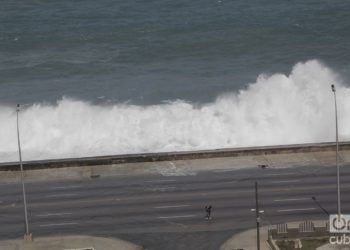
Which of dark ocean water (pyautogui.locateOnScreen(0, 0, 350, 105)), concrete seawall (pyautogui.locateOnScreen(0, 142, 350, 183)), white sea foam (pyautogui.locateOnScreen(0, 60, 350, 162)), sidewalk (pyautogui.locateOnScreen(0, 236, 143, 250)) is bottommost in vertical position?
sidewalk (pyautogui.locateOnScreen(0, 236, 143, 250))

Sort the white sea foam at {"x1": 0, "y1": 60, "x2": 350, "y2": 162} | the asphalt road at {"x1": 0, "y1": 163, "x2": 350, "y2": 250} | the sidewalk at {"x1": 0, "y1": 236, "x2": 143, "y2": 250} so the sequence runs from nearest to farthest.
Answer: the sidewalk at {"x1": 0, "y1": 236, "x2": 143, "y2": 250}, the asphalt road at {"x1": 0, "y1": 163, "x2": 350, "y2": 250}, the white sea foam at {"x1": 0, "y1": 60, "x2": 350, "y2": 162}

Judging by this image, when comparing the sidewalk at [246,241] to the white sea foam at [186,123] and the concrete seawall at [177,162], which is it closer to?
the concrete seawall at [177,162]

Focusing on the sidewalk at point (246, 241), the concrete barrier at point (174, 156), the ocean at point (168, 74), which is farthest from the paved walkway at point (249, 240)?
the ocean at point (168, 74)

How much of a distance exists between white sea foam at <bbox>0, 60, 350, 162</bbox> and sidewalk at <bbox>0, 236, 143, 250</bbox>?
2164 cm

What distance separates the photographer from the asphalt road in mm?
51969

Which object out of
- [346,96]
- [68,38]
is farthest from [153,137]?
[68,38]

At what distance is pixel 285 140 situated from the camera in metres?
74.4

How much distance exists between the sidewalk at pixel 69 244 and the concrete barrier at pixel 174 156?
12621 millimetres

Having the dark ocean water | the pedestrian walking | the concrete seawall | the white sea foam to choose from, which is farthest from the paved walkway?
the dark ocean water

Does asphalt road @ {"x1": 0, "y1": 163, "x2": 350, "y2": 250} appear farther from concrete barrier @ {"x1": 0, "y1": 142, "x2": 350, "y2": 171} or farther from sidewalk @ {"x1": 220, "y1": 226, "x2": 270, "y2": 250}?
concrete barrier @ {"x1": 0, "y1": 142, "x2": 350, "y2": 171}

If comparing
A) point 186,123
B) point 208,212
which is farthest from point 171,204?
point 186,123

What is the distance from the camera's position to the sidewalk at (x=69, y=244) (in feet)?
164

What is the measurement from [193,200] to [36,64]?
45.1m

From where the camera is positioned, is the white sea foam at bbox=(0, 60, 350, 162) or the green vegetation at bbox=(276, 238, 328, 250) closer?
the green vegetation at bbox=(276, 238, 328, 250)
